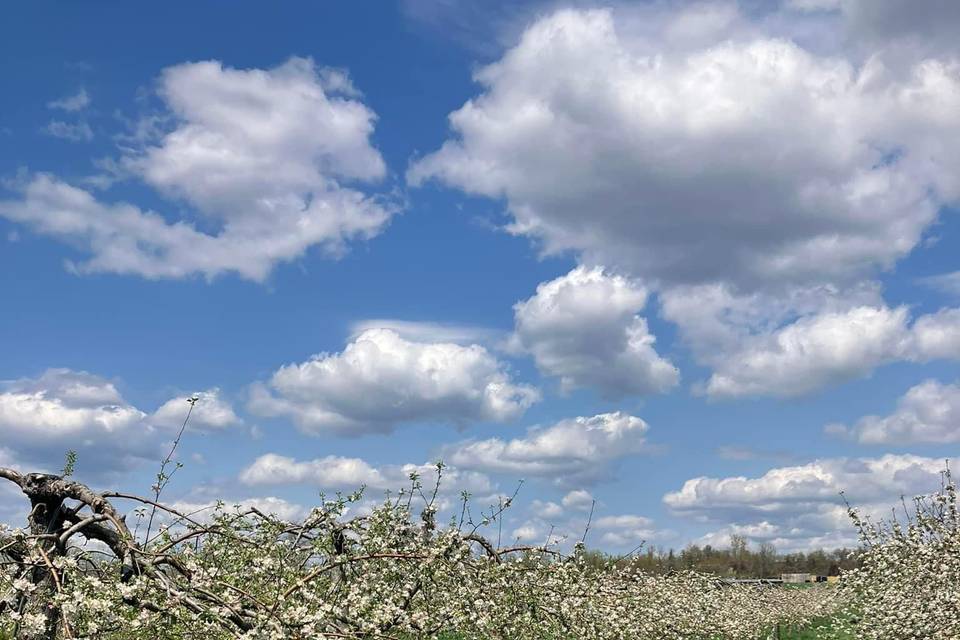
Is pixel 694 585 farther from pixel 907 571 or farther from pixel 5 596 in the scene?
pixel 5 596

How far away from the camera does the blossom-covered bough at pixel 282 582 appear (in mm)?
6316

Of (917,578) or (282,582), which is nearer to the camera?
(282,582)

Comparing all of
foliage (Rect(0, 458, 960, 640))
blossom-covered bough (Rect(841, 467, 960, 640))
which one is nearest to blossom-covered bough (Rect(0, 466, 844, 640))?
foliage (Rect(0, 458, 960, 640))

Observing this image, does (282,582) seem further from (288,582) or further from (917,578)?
(917,578)

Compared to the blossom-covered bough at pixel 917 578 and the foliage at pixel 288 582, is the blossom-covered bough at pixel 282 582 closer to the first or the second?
the foliage at pixel 288 582

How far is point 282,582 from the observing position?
7.34 m

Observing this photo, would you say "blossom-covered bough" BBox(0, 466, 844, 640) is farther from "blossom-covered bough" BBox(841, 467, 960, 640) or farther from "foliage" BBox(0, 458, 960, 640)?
"blossom-covered bough" BBox(841, 467, 960, 640)

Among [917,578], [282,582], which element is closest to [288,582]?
[282,582]

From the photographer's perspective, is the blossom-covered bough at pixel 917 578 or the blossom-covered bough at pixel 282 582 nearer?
the blossom-covered bough at pixel 282 582

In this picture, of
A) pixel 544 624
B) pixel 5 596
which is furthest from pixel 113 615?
pixel 544 624

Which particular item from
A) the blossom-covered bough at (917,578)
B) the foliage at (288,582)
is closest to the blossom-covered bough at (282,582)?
the foliage at (288,582)

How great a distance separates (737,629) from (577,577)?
14805mm

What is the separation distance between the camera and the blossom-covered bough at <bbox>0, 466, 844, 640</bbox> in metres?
6.32

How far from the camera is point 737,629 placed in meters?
22.5
